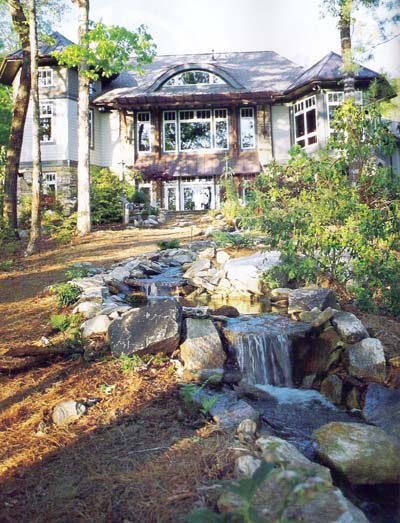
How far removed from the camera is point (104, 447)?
327cm

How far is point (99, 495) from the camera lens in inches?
107

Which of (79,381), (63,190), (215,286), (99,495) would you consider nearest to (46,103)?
(63,190)

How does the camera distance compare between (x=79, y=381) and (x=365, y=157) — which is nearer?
(x=79, y=381)

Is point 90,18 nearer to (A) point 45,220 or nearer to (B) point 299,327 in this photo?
(A) point 45,220

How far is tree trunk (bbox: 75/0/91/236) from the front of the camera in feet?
41.4

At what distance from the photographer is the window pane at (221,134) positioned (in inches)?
891

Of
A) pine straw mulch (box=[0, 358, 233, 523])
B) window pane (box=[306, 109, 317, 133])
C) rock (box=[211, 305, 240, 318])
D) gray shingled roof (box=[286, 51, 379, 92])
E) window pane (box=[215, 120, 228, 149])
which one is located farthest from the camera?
window pane (box=[215, 120, 228, 149])

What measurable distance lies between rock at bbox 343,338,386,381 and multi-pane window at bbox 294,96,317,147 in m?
17.4

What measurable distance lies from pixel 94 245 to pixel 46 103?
37.4 ft

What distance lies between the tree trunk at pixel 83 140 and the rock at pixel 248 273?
602 centimetres

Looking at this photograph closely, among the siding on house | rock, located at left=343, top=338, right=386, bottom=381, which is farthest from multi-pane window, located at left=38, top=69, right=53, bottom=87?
rock, located at left=343, top=338, right=386, bottom=381

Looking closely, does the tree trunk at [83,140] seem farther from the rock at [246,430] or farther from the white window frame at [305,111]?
the rock at [246,430]

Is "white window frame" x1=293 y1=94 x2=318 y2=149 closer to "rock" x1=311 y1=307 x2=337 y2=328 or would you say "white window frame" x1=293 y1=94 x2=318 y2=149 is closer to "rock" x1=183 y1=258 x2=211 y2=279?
"rock" x1=183 y1=258 x2=211 y2=279

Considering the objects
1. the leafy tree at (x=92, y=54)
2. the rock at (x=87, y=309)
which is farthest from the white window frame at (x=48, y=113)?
the rock at (x=87, y=309)
